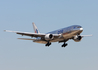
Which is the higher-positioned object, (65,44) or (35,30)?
(35,30)

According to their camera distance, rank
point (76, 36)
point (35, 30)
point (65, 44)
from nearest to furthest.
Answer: point (76, 36)
point (65, 44)
point (35, 30)

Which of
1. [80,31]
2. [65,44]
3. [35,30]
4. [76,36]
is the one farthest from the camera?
[35,30]

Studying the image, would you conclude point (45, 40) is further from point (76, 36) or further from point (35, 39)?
point (76, 36)

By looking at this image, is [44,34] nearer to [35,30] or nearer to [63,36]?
[63,36]

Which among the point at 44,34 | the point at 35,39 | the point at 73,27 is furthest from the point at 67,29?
the point at 35,39

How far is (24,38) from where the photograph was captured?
80438mm

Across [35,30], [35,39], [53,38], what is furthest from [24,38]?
[35,30]

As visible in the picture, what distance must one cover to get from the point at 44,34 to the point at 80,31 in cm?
1120

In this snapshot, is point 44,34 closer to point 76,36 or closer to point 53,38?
point 53,38

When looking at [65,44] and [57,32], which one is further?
[65,44]

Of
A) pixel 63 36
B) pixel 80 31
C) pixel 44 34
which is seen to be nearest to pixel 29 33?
pixel 44 34

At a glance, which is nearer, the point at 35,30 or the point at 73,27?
the point at 73,27

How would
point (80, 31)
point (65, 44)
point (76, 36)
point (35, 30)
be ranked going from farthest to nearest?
point (35, 30) < point (65, 44) < point (76, 36) < point (80, 31)

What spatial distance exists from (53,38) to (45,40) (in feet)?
10.9
